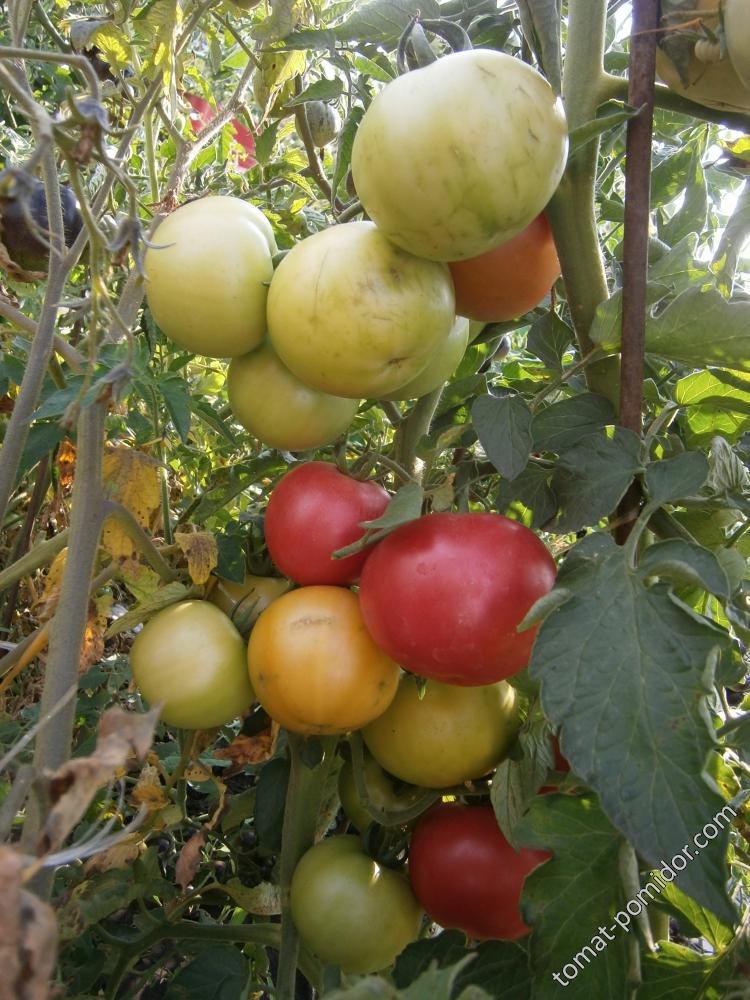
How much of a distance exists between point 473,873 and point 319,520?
0.33 meters

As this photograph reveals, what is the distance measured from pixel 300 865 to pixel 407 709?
204mm

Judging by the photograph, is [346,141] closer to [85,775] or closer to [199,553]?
[199,553]

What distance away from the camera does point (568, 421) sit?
0.64 metres

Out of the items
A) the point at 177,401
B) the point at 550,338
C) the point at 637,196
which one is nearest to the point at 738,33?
the point at 637,196

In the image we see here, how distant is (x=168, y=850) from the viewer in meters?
1.11

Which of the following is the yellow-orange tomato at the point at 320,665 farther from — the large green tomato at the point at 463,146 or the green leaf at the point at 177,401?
the large green tomato at the point at 463,146

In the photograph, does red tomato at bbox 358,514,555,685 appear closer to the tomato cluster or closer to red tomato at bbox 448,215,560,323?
the tomato cluster

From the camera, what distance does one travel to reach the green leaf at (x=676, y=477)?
1.73 ft

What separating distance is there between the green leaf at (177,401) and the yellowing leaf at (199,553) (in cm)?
9

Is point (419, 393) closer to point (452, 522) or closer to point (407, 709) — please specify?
point (452, 522)

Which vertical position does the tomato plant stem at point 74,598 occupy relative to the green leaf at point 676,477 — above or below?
below

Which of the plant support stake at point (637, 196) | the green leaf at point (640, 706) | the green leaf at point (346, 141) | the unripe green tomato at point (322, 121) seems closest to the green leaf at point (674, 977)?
the green leaf at point (640, 706)

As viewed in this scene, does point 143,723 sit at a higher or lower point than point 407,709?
higher

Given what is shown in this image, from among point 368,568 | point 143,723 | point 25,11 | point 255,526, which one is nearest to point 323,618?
point 368,568
